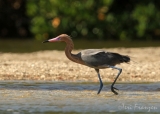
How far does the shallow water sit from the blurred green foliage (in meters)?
9.51

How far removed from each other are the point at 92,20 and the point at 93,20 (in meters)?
0.04

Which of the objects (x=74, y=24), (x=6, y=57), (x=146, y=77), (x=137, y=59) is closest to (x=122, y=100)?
(x=146, y=77)

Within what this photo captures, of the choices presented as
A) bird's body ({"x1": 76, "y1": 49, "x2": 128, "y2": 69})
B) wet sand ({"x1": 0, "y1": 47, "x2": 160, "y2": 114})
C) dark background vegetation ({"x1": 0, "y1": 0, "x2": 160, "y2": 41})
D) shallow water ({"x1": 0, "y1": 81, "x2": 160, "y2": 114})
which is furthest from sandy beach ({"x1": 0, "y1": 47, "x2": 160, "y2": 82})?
dark background vegetation ({"x1": 0, "y1": 0, "x2": 160, "y2": 41})

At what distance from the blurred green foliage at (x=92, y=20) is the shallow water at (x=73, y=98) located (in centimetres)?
951

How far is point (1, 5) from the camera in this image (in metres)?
Answer: 22.4

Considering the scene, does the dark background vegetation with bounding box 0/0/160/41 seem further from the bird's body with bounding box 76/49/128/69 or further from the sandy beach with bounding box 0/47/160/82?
the bird's body with bounding box 76/49/128/69

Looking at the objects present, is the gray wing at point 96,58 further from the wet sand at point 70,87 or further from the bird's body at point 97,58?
the wet sand at point 70,87

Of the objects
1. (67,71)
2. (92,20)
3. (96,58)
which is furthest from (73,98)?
(92,20)

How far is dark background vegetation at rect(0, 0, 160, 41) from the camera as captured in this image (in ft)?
66.5

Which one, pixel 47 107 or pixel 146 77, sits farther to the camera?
pixel 146 77

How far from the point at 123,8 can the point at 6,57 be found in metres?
7.87

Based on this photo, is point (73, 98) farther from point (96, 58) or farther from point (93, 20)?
point (93, 20)

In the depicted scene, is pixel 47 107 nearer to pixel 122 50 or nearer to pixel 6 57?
pixel 6 57

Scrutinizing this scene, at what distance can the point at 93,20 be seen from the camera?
20.4m
